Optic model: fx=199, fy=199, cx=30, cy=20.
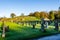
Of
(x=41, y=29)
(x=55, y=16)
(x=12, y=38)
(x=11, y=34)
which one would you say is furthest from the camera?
(x=55, y=16)

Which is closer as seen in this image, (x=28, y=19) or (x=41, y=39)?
(x=41, y=39)

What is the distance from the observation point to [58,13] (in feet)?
119

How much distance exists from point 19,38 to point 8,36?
39.8 inches

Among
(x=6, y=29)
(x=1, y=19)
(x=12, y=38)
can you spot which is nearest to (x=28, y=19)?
(x=1, y=19)

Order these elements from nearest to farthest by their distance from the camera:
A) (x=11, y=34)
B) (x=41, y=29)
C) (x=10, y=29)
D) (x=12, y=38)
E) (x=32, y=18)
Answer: (x=12, y=38)
(x=11, y=34)
(x=10, y=29)
(x=41, y=29)
(x=32, y=18)

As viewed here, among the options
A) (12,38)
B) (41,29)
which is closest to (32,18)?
(41,29)

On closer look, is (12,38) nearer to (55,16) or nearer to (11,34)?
(11,34)

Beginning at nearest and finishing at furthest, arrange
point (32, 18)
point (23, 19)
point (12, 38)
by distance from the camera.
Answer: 1. point (12, 38)
2. point (23, 19)
3. point (32, 18)

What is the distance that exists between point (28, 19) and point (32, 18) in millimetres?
1250

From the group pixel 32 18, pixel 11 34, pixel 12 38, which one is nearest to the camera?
pixel 12 38

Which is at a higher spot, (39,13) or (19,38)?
(39,13)

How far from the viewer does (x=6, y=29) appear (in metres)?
19.1

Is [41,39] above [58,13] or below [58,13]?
below

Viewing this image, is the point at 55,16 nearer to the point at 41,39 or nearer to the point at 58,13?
the point at 58,13
